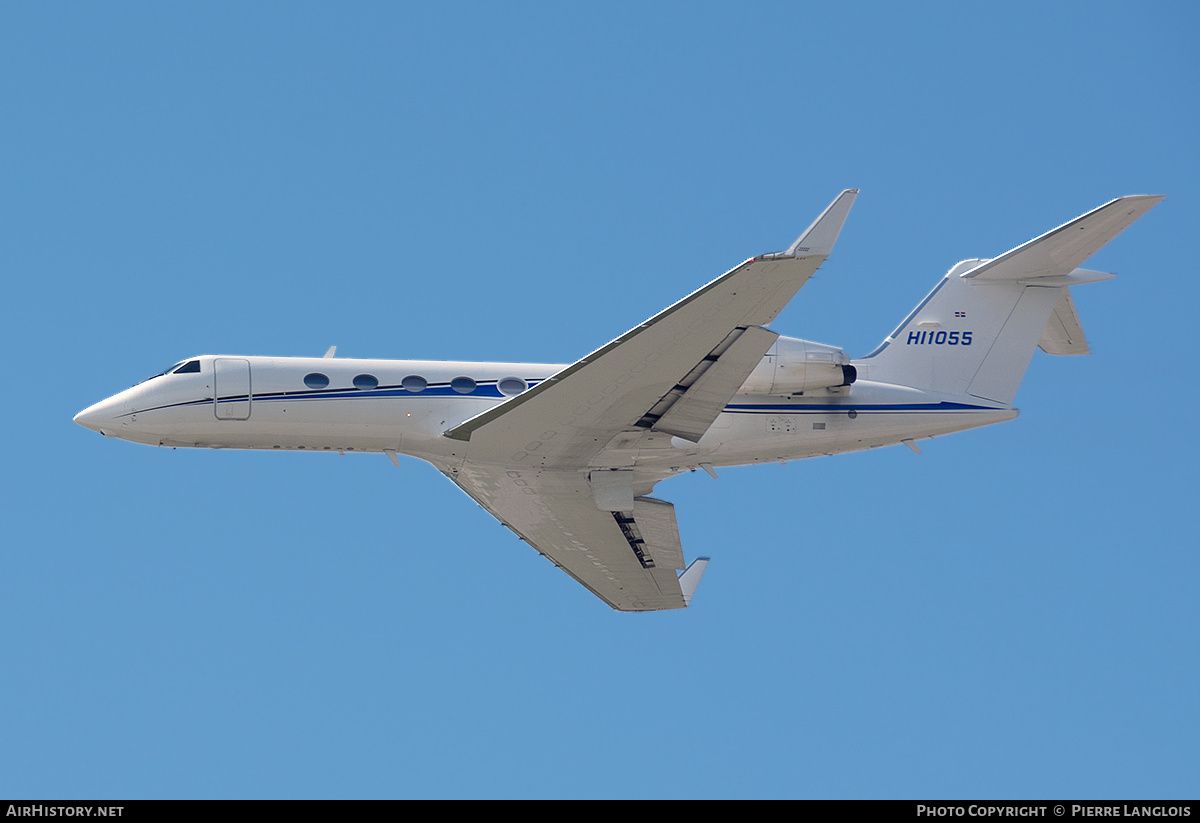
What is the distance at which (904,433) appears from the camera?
2216 centimetres

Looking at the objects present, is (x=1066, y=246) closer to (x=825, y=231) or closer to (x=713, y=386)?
(x=713, y=386)

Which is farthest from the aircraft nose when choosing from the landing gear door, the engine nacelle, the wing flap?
the engine nacelle

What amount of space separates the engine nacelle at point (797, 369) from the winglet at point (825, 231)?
4929mm

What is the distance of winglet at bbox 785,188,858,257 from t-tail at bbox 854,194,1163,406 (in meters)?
6.86

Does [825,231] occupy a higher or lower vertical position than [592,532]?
higher

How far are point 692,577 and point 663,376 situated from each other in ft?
27.1

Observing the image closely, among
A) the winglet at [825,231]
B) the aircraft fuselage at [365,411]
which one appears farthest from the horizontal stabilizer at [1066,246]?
the winglet at [825,231]

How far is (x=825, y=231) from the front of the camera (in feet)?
52.6

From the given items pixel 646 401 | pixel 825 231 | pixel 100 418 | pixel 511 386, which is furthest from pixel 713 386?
pixel 100 418

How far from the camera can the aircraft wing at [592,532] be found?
21.7 m

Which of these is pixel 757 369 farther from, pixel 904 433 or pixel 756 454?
pixel 904 433

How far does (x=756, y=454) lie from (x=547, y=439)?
3.93m
